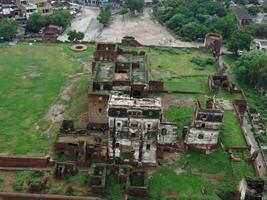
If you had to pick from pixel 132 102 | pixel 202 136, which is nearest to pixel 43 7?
pixel 132 102

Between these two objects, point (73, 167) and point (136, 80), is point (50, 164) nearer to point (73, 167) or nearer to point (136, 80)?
point (73, 167)

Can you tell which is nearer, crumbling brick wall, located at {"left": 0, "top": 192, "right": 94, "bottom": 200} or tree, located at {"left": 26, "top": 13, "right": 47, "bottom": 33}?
crumbling brick wall, located at {"left": 0, "top": 192, "right": 94, "bottom": 200}

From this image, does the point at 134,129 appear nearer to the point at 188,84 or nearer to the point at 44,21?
the point at 188,84

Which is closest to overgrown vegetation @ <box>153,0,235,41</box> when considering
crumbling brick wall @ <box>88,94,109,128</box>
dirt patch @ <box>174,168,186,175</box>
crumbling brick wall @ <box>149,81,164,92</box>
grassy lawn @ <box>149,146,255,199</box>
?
crumbling brick wall @ <box>149,81,164,92</box>

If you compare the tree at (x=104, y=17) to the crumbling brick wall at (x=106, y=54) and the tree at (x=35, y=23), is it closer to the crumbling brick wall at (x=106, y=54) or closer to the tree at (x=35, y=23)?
the tree at (x=35, y=23)

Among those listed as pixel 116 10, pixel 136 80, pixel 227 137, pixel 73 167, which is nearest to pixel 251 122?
pixel 227 137

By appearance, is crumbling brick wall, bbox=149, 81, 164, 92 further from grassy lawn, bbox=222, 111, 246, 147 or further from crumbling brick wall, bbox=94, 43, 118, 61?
grassy lawn, bbox=222, 111, 246, 147
